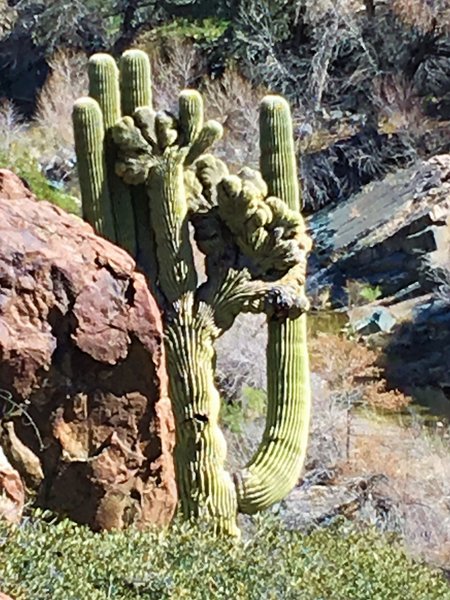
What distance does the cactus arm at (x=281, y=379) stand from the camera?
7.33m

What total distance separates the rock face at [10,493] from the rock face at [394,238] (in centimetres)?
1515

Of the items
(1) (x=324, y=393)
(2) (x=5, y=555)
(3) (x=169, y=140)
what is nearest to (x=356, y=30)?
(1) (x=324, y=393)

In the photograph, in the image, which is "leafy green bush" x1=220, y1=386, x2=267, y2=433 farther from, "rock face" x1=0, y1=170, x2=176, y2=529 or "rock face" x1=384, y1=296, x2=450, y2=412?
"rock face" x1=0, y1=170, x2=176, y2=529

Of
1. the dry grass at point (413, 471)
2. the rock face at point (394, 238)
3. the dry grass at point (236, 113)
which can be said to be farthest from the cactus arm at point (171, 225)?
the dry grass at point (236, 113)

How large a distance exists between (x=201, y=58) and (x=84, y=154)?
20398 millimetres

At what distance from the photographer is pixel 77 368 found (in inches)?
180

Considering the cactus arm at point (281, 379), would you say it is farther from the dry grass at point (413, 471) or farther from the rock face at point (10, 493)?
the dry grass at point (413, 471)

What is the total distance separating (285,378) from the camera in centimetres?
741

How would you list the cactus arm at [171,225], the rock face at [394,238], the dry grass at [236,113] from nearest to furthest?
1. the cactus arm at [171,225]
2. the rock face at [394,238]
3. the dry grass at [236,113]

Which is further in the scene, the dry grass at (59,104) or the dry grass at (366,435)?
the dry grass at (59,104)

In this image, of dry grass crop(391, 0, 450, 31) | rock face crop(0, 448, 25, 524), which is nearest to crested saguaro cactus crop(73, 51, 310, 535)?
rock face crop(0, 448, 25, 524)

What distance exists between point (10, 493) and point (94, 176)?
3.19 meters

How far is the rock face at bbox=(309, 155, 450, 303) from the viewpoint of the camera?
19.4 meters

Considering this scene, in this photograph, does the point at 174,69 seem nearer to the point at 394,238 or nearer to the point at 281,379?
the point at 394,238
